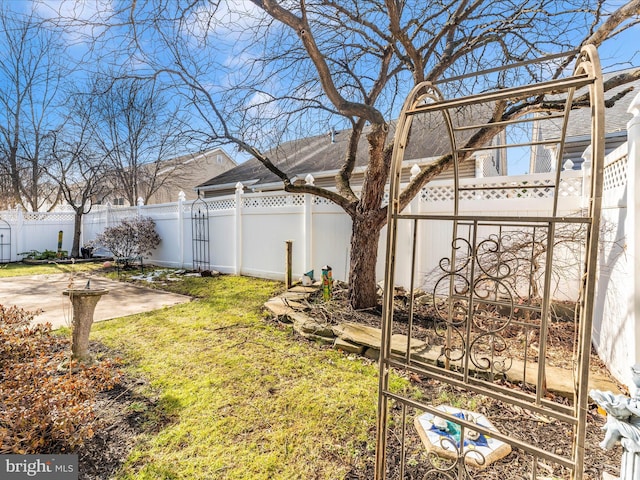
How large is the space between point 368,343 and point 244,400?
135 cm

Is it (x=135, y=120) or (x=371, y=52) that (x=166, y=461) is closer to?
(x=371, y=52)

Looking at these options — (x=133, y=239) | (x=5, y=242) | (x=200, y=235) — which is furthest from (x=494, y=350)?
(x=5, y=242)

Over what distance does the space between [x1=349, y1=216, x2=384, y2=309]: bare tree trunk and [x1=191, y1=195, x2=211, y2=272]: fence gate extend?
16.8 ft

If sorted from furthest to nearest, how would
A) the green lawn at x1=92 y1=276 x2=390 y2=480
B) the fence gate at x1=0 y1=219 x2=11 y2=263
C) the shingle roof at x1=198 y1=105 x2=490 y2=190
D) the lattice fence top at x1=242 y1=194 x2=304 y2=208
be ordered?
the fence gate at x1=0 y1=219 x2=11 y2=263
the shingle roof at x1=198 y1=105 x2=490 y2=190
the lattice fence top at x1=242 y1=194 x2=304 y2=208
the green lawn at x1=92 y1=276 x2=390 y2=480

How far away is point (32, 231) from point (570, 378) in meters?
15.8

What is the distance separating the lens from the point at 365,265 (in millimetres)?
4320

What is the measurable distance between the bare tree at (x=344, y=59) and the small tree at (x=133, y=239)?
17.9 feet

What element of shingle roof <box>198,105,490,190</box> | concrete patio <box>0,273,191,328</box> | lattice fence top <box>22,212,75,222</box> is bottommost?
concrete patio <box>0,273,191,328</box>

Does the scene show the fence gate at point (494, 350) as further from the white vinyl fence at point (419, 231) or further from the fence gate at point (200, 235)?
the fence gate at point (200, 235)

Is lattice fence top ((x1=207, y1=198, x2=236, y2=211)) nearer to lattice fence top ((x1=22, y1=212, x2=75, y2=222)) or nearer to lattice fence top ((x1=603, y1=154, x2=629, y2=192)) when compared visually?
lattice fence top ((x1=603, y1=154, x2=629, y2=192))

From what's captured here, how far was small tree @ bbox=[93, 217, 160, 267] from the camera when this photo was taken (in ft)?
30.0

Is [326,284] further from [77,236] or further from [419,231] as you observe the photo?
[77,236]

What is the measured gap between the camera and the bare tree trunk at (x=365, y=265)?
170 inches

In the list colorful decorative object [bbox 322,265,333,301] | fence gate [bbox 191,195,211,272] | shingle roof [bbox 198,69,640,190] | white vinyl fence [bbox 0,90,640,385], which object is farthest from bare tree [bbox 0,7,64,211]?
colorful decorative object [bbox 322,265,333,301]
